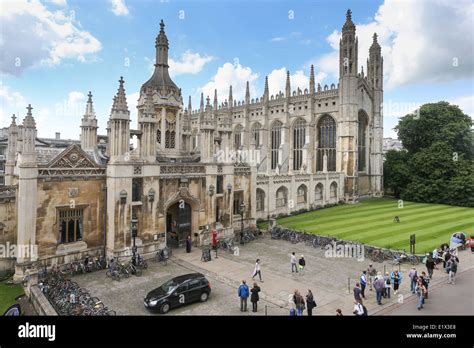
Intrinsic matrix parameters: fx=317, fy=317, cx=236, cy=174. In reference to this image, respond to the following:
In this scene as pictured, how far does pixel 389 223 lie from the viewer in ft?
94.3

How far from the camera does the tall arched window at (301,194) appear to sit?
123 ft

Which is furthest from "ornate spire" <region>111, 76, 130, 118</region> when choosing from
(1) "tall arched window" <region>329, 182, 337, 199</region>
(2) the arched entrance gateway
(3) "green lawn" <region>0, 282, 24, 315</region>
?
(1) "tall arched window" <region>329, 182, 337, 199</region>

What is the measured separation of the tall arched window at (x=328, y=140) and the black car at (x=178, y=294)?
37.2 metres

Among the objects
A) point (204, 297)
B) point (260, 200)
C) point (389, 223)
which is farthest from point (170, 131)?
point (389, 223)

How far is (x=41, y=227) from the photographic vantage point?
17.1 metres

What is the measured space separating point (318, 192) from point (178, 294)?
99.7 ft

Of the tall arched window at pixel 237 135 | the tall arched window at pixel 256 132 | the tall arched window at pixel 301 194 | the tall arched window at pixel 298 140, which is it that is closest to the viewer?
the tall arched window at pixel 301 194

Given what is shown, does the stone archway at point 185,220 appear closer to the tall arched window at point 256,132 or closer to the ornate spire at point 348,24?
the tall arched window at point 256,132

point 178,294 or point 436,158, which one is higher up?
point 436,158

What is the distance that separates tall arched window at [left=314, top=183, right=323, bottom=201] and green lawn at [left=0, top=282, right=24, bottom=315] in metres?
32.2

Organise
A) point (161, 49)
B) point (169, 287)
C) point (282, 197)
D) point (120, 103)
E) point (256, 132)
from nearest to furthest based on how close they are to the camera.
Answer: point (169, 287)
point (120, 103)
point (161, 49)
point (282, 197)
point (256, 132)

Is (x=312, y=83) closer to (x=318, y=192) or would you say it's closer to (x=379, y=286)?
(x=318, y=192)

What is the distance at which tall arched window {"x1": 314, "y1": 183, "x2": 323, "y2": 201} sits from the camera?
40.2 metres

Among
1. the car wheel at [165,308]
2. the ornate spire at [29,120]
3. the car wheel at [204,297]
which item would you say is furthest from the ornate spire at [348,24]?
the car wheel at [165,308]
